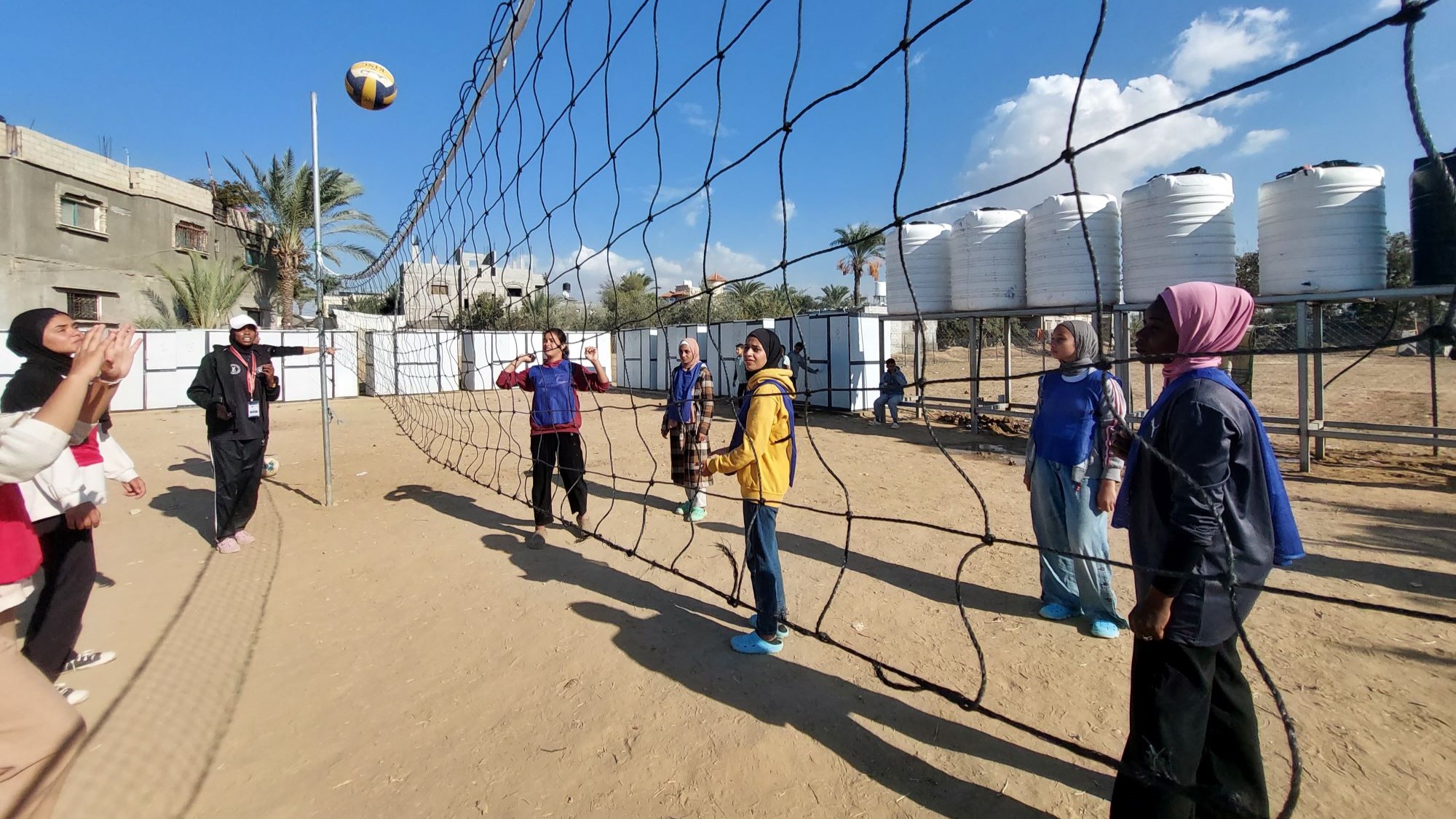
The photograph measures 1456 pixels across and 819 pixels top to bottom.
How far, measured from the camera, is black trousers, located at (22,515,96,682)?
2217 mm

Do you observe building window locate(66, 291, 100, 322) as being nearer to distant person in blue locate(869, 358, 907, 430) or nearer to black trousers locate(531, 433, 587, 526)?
black trousers locate(531, 433, 587, 526)

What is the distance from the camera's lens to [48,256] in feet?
50.3

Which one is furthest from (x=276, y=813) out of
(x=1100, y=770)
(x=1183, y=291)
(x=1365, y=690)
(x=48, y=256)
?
(x=48, y=256)

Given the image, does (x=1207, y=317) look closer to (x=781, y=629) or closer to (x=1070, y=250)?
(x=781, y=629)

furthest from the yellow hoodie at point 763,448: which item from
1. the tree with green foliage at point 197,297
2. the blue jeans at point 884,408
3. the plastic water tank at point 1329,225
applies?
the tree with green foliage at point 197,297

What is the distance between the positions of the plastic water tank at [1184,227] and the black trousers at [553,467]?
5.05m

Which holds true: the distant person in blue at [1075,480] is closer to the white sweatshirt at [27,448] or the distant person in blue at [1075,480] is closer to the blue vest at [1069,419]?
the blue vest at [1069,419]

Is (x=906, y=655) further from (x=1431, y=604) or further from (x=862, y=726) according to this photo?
(x=1431, y=604)

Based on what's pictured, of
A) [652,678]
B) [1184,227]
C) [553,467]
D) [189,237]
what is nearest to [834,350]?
[1184,227]

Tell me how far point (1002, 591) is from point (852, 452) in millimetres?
4523

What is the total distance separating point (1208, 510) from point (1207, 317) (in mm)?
405

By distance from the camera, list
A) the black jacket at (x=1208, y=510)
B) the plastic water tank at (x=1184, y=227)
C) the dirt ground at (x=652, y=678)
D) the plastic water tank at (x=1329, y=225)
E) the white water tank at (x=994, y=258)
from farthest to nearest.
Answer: the white water tank at (x=994, y=258) → the plastic water tank at (x=1184, y=227) → the plastic water tank at (x=1329, y=225) → the dirt ground at (x=652, y=678) → the black jacket at (x=1208, y=510)

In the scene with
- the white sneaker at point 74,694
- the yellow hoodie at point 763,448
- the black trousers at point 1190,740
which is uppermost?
the yellow hoodie at point 763,448

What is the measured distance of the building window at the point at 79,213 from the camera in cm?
1571
